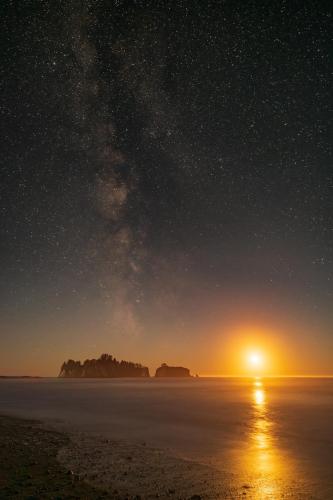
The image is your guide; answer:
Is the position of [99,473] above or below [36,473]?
below

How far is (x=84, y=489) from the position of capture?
11.5 meters

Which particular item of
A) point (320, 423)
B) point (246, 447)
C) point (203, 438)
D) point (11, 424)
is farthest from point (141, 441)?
point (320, 423)

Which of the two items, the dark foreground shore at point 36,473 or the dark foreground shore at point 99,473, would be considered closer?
the dark foreground shore at point 36,473

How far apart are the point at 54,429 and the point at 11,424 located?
3688 mm

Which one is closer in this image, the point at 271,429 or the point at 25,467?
the point at 25,467

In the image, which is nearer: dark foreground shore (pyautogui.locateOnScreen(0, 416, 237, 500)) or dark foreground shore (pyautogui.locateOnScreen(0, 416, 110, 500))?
dark foreground shore (pyautogui.locateOnScreen(0, 416, 110, 500))

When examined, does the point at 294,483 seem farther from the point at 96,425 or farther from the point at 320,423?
the point at 320,423

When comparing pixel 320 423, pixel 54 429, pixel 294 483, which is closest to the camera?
pixel 294 483

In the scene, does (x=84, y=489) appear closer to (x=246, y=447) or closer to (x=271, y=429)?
(x=246, y=447)

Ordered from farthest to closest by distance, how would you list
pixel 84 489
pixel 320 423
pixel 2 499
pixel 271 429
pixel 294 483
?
pixel 320 423 < pixel 271 429 < pixel 294 483 < pixel 84 489 < pixel 2 499

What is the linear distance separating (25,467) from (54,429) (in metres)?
11.9

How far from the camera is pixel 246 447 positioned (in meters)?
20.1

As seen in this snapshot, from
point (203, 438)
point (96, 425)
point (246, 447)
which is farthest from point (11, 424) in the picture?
point (246, 447)

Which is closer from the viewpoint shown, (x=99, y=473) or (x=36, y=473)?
(x=36, y=473)
